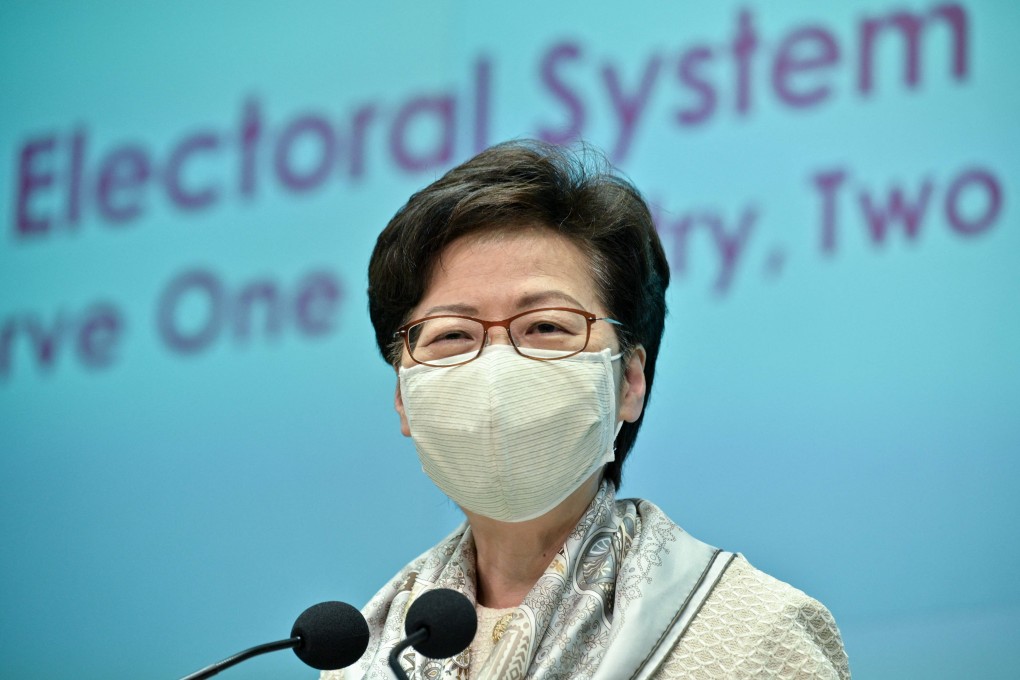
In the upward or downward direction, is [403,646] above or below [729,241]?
below

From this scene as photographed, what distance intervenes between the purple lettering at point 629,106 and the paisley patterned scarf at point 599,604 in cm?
96

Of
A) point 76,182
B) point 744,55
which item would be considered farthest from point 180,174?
point 744,55

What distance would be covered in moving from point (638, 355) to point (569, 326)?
0.17 metres

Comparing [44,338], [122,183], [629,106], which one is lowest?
[44,338]

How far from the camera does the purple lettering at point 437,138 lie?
2.88m

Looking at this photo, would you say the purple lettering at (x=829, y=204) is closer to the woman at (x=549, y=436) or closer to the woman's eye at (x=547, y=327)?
the woman at (x=549, y=436)

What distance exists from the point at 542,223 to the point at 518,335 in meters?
0.20

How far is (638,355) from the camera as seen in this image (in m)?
1.96

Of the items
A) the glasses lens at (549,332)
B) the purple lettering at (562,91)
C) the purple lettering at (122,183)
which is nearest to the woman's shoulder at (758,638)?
the glasses lens at (549,332)

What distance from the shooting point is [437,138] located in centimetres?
289

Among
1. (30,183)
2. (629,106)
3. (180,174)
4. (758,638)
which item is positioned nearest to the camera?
(758,638)

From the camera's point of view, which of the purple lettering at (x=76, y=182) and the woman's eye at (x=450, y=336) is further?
the purple lettering at (x=76, y=182)

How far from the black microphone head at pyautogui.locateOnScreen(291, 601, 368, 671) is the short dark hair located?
635 mm

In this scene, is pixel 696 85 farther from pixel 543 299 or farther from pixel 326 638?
pixel 326 638
